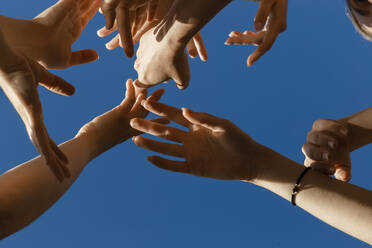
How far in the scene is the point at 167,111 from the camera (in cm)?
69

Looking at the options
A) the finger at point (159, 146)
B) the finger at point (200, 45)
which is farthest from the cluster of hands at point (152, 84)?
the finger at point (200, 45)

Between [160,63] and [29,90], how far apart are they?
233 millimetres

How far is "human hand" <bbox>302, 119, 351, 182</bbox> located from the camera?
28.8 inches

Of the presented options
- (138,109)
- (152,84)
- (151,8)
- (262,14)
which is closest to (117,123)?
(138,109)

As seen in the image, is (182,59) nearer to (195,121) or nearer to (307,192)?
(195,121)

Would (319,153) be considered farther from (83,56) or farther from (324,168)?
(83,56)

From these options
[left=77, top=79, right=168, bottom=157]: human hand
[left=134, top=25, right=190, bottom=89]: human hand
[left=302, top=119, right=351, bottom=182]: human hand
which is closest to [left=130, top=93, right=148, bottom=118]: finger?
[left=77, top=79, right=168, bottom=157]: human hand

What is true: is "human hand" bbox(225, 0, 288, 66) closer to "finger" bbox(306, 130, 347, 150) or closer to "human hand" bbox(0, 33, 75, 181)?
"finger" bbox(306, 130, 347, 150)

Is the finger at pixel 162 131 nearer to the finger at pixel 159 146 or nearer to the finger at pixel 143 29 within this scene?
the finger at pixel 159 146

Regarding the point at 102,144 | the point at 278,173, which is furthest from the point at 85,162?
the point at 278,173

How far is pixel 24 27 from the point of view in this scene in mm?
668

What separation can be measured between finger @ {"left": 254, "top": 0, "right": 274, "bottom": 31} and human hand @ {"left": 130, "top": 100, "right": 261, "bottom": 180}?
0.64ft

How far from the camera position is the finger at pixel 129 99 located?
88cm

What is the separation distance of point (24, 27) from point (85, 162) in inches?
10.9
